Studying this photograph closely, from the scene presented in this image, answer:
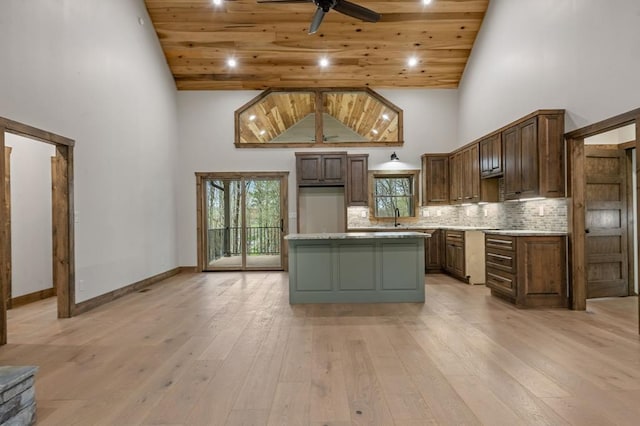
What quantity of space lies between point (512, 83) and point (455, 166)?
194 cm

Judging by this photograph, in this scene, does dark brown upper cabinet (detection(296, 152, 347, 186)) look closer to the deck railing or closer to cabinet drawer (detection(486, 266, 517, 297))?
the deck railing

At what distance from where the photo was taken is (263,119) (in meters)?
8.04

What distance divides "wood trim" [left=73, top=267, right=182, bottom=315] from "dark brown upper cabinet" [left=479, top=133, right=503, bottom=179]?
5.97 meters

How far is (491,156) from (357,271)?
9.58ft

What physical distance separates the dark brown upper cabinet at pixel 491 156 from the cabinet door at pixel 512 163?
168 mm

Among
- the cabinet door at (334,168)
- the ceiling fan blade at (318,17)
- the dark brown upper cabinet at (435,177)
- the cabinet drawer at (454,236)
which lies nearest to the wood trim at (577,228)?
the cabinet drawer at (454,236)

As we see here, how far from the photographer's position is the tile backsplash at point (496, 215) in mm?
4840

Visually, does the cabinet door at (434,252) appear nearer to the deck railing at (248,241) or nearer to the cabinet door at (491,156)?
the cabinet door at (491,156)

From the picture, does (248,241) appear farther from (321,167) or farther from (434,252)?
(434,252)

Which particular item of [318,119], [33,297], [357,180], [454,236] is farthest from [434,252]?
[33,297]

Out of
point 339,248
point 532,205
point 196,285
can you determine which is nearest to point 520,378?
point 339,248

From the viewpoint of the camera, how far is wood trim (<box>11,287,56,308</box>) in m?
5.01

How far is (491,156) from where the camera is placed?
19.0 ft

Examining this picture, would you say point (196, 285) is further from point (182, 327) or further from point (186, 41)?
point (186, 41)
